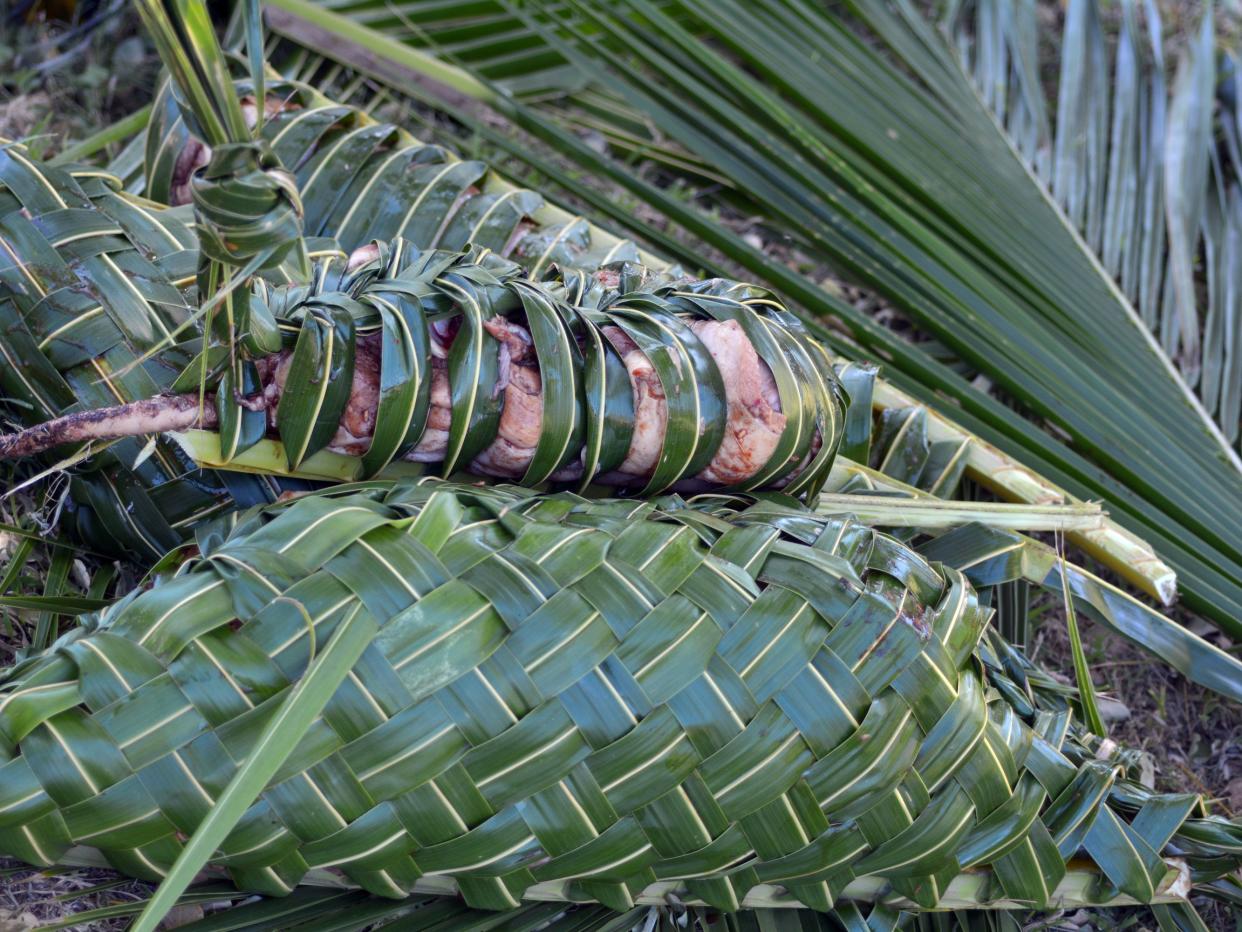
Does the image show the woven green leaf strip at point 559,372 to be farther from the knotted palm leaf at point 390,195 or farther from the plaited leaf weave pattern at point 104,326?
the knotted palm leaf at point 390,195

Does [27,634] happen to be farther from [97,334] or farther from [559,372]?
[559,372]

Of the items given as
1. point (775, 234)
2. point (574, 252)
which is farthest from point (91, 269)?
point (775, 234)

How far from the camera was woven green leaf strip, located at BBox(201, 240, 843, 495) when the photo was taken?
818 millimetres

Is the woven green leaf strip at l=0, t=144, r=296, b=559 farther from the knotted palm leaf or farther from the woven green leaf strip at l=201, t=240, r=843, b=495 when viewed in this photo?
the knotted palm leaf

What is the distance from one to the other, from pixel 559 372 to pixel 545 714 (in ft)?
0.89

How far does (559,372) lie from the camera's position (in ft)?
2.83

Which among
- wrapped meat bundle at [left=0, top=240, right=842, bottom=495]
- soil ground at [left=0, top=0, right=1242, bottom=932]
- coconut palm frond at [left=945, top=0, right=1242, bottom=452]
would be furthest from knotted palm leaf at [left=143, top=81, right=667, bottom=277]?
coconut palm frond at [left=945, top=0, right=1242, bottom=452]

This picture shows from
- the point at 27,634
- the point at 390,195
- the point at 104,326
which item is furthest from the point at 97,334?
the point at 390,195

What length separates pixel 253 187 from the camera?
0.61 meters

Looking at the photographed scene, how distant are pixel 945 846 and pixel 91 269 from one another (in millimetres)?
809

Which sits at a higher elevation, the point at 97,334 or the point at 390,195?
the point at 390,195

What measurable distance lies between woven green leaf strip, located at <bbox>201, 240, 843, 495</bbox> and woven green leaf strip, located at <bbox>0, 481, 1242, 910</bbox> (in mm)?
53

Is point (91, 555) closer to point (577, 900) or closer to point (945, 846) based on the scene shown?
point (577, 900)

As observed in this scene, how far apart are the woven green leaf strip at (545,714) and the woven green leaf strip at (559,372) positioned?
0.05m
